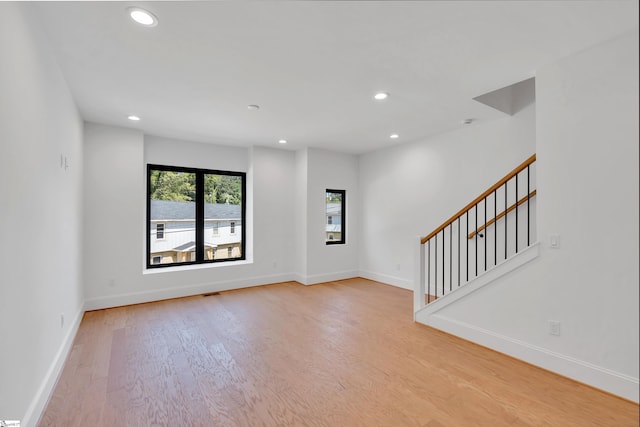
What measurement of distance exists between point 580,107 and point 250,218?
16.3 feet

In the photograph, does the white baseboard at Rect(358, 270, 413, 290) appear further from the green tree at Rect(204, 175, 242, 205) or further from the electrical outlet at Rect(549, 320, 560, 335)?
the electrical outlet at Rect(549, 320, 560, 335)

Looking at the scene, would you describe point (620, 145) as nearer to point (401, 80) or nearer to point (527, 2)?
point (527, 2)

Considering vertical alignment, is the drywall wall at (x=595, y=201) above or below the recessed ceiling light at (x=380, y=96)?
below

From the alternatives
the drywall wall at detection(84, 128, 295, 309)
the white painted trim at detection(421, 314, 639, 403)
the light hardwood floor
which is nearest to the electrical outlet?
the light hardwood floor

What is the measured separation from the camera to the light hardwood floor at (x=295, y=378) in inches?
72.8

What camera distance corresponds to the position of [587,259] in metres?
0.71

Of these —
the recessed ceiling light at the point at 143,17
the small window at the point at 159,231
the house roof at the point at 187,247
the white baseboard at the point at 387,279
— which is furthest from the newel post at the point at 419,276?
the small window at the point at 159,231

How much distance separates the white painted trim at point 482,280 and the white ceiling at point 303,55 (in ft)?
4.67

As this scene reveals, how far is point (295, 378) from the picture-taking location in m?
2.29

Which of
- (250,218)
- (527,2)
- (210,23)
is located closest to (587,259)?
(527,2)

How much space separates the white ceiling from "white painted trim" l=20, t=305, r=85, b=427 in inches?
93.7

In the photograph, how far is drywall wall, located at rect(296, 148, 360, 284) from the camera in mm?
5309

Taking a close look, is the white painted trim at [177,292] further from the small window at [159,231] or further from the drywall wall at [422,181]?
the drywall wall at [422,181]

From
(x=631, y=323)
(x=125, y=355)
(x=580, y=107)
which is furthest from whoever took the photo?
(x=125, y=355)
